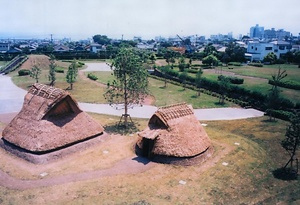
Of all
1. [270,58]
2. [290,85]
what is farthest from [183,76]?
[270,58]

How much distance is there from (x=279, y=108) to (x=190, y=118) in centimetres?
2156

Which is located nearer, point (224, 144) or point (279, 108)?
point (224, 144)

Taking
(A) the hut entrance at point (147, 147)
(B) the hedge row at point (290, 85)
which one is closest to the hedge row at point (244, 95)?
(B) the hedge row at point (290, 85)

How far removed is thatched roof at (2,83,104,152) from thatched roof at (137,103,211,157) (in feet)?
21.0

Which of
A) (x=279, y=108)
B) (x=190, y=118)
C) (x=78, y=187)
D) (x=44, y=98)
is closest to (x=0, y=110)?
(x=44, y=98)

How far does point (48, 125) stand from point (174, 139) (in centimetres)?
1175

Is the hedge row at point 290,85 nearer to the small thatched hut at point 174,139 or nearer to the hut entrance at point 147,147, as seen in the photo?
the small thatched hut at point 174,139

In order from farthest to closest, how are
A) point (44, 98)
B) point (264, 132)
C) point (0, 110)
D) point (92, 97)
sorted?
point (92, 97)
point (0, 110)
point (264, 132)
point (44, 98)

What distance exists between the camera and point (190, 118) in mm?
27672

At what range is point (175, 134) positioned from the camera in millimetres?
25359

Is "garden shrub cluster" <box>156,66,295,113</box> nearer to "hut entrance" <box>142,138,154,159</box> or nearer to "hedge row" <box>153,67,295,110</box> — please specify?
"hedge row" <box>153,67,295,110</box>

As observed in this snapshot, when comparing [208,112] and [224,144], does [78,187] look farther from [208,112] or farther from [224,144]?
[208,112]

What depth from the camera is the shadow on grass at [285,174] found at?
22.9m

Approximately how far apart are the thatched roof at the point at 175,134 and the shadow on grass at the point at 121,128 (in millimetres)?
5343
